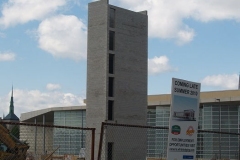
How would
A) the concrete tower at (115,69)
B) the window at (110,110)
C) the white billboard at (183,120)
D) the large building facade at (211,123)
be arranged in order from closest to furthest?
the white billboard at (183,120) → the concrete tower at (115,69) → the window at (110,110) → the large building facade at (211,123)

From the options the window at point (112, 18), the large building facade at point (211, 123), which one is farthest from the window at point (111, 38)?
the large building facade at point (211, 123)

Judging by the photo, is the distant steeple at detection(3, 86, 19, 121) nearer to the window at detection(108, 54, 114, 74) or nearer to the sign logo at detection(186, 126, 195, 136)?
the window at detection(108, 54, 114, 74)

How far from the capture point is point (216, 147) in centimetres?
5997

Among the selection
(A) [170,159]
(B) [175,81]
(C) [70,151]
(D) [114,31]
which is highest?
(D) [114,31]

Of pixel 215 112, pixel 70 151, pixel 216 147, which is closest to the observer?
pixel 216 147

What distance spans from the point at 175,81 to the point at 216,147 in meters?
49.0

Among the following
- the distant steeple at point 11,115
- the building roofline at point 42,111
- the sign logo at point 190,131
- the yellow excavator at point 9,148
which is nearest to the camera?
the sign logo at point 190,131

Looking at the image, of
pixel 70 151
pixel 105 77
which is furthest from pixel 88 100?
pixel 70 151

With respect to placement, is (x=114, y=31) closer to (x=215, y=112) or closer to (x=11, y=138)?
(x=215, y=112)

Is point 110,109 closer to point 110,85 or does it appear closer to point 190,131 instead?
point 110,85

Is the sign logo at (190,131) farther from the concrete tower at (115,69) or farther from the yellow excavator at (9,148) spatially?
the concrete tower at (115,69)

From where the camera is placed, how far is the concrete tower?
4731 cm

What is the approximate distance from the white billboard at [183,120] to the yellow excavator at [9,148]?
7296 mm

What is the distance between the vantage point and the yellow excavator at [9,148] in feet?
59.1
